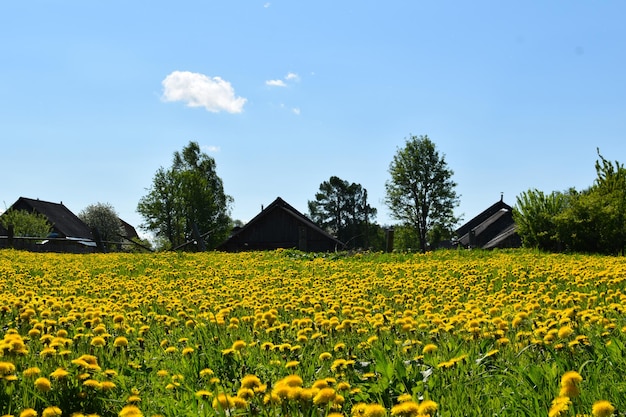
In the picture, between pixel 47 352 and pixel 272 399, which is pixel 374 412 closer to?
pixel 272 399

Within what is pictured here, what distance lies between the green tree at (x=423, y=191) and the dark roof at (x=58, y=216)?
108 ft

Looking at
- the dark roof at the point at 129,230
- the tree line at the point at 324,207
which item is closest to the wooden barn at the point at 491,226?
the tree line at the point at 324,207

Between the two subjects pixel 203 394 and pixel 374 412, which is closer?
pixel 374 412

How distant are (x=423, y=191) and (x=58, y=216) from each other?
3818 cm

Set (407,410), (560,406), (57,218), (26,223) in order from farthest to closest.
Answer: (57,218) < (26,223) < (560,406) < (407,410)

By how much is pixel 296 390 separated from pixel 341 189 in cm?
7875

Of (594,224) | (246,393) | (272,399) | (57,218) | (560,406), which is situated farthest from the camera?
(57,218)

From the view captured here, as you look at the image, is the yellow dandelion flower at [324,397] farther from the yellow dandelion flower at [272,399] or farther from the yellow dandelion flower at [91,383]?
the yellow dandelion flower at [91,383]

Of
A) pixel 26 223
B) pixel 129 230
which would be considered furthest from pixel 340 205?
pixel 26 223

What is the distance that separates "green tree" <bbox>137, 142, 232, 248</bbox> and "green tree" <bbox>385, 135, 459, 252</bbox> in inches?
808

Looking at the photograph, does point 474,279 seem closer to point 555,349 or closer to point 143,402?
point 555,349

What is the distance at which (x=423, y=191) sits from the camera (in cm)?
5725

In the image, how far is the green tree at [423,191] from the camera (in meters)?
56.9

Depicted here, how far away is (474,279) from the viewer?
8.84 metres
